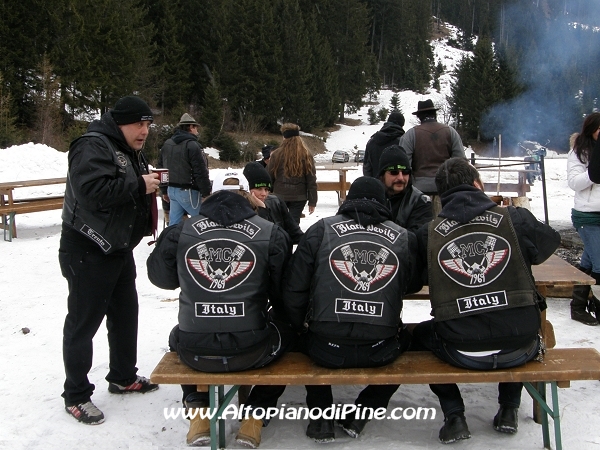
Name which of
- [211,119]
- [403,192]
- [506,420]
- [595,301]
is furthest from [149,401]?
[211,119]

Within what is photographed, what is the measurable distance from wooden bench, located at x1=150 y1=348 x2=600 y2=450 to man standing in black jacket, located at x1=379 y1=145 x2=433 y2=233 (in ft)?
4.59

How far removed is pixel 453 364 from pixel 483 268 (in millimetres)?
549

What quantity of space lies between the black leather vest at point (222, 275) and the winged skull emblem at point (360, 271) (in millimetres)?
414

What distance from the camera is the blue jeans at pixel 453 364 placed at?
3025 mm

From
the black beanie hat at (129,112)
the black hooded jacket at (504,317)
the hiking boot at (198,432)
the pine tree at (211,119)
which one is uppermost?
the pine tree at (211,119)

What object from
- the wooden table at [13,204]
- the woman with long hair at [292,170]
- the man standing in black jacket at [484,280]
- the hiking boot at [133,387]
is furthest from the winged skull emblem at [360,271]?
the wooden table at [13,204]

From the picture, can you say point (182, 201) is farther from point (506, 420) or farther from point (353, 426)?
point (506, 420)

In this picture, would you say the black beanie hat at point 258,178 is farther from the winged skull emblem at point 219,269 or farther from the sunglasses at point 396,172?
the winged skull emblem at point 219,269

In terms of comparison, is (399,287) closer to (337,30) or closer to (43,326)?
(43,326)

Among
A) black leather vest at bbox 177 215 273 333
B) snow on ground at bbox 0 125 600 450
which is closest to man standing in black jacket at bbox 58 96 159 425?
snow on ground at bbox 0 125 600 450

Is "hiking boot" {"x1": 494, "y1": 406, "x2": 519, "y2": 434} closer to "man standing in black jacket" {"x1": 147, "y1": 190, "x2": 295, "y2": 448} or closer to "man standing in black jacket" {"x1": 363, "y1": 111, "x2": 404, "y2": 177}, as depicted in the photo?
"man standing in black jacket" {"x1": 147, "y1": 190, "x2": 295, "y2": 448}

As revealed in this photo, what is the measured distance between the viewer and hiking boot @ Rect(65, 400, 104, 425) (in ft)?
11.5

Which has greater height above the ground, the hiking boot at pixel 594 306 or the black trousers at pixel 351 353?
the black trousers at pixel 351 353

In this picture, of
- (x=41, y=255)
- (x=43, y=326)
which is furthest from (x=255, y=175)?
(x=41, y=255)
